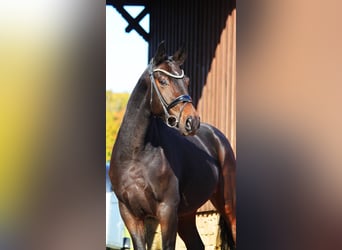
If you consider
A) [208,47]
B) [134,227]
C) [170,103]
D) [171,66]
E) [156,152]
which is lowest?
[134,227]

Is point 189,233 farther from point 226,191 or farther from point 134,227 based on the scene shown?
point 134,227

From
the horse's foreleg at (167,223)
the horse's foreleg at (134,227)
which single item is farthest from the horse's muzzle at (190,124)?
the horse's foreleg at (134,227)

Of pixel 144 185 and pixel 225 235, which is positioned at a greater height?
pixel 144 185

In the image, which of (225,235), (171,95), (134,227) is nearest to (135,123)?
(171,95)

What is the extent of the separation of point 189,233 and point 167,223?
1082 millimetres

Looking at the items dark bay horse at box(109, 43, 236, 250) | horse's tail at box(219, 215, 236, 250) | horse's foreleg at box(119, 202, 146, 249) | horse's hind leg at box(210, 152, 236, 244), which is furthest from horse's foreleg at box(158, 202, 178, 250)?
horse's tail at box(219, 215, 236, 250)

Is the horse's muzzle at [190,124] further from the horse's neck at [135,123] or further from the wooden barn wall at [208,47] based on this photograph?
the wooden barn wall at [208,47]

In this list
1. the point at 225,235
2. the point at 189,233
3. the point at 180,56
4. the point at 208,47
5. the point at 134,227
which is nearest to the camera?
the point at 134,227

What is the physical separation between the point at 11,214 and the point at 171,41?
616 centimetres

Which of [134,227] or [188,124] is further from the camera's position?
[134,227]

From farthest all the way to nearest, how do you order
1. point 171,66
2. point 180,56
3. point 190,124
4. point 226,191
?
1. point 226,191
2. point 180,56
3. point 171,66
4. point 190,124

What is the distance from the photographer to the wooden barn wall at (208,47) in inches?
227

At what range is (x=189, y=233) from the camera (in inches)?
186

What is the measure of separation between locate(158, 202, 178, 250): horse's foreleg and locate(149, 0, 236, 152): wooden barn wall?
2.04 meters
